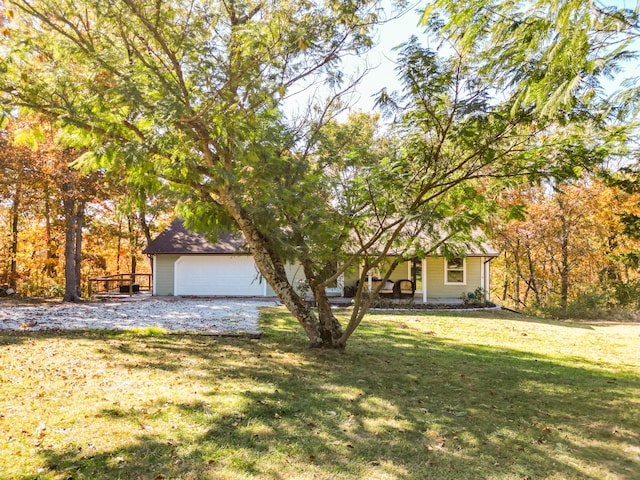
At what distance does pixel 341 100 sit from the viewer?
8.36 metres

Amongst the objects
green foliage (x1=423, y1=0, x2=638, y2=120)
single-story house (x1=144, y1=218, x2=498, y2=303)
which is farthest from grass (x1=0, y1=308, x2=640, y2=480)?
single-story house (x1=144, y1=218, x2=498, y2=303)

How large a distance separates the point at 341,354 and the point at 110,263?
2870cm

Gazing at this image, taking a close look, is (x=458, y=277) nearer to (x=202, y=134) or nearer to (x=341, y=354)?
(x=341, y=354)

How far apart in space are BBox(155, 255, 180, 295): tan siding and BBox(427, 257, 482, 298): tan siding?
1128 cm

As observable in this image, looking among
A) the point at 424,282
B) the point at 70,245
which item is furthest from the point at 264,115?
the point at 424,282

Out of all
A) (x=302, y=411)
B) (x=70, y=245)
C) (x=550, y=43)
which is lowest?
(x=302, y=411)

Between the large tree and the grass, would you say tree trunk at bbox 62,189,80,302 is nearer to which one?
the grass

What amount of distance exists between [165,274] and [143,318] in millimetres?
8309

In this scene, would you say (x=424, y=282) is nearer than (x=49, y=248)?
Yes

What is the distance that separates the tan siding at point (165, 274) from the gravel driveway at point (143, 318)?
4.12 meters

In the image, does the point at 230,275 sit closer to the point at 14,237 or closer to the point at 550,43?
the point at 14,237

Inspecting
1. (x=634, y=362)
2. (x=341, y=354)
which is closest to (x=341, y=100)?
(x=341, y=354)

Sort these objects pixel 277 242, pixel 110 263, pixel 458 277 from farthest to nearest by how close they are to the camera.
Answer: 1. pixel 110 263
2. pixel 458 277
3. pixel 277 242

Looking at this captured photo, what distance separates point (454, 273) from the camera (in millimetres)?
19703
